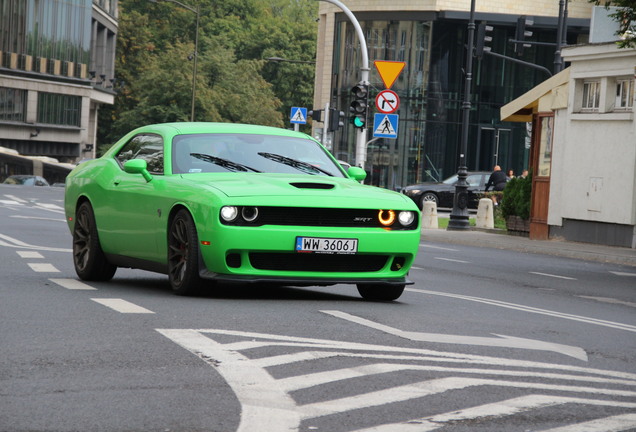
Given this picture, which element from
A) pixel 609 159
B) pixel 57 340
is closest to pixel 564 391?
pixel 57 340

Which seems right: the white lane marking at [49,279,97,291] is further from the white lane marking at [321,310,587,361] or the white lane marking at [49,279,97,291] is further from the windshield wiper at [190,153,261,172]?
the white lane marking at [321,310,587,361]

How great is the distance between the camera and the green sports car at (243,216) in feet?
35.6

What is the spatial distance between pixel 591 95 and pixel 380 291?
19594 mm

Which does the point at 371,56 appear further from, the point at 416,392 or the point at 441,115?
the point at 416,392

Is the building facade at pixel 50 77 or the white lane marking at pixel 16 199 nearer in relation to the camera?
the white lane marking at pixel 16 199

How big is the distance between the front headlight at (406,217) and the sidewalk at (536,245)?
13323mm

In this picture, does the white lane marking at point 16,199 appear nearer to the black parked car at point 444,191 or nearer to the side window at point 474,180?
the black parked car at point 444,191

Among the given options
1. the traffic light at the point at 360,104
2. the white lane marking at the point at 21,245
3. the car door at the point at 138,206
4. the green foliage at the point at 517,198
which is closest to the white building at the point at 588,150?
the green foliage at the point at 517,198

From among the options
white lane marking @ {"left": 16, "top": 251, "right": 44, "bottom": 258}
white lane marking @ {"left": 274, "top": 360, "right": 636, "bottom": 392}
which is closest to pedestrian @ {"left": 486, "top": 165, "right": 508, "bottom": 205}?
white lane marking @ {"left": 16, "top": 251, "right": 44, "bottom": 258}

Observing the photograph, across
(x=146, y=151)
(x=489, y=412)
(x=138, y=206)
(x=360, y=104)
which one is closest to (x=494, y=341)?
(x=489, y=412)

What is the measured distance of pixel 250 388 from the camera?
6.46 meters

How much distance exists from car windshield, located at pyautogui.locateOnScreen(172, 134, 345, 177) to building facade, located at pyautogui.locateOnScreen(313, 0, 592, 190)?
52.7 metres

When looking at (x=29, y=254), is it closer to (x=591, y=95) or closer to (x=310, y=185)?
(x=310, y=185)

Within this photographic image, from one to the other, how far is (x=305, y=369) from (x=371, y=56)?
198 ft
